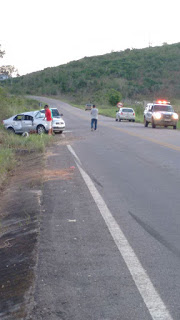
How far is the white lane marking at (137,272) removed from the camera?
14.3 ft

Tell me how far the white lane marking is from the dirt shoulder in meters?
1.02

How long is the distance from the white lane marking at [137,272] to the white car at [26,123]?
18525 mm

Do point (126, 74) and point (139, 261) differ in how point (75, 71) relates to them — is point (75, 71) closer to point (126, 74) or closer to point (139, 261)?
point (126, 74)

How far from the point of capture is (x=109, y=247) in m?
6.18

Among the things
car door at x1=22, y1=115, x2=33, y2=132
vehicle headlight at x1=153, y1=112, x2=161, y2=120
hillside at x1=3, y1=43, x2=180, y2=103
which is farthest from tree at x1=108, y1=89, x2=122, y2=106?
car door at x1=22, y1=115, x2=33, y2=132

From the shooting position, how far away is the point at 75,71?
395 ft

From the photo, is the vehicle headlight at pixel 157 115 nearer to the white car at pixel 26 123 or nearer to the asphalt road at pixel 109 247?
the white car at pixel 26 123

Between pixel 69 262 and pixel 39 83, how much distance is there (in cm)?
12048

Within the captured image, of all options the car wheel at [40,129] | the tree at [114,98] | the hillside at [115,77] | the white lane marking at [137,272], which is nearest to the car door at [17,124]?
the car wheel at [40,129]

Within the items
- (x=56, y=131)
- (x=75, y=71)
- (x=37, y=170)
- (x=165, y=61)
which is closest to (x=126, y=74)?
(x=165, y=61)

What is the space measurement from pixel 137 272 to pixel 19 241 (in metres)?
2.06

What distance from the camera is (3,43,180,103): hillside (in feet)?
298

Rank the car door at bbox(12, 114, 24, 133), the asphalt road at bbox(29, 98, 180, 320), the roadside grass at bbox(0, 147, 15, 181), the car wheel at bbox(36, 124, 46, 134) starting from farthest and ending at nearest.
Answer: the car wheel at bbox(36, 124, 46, 134), the car door at bbox(12, 114, 24, 133), the roadside grass at bbox(0, 147, 15, 181), the asphalt road at bbox(29, 98, 180, 320)

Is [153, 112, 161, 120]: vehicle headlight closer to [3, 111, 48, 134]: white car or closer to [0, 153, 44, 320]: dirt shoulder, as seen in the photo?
[3, 111, 48, 134]: white car
